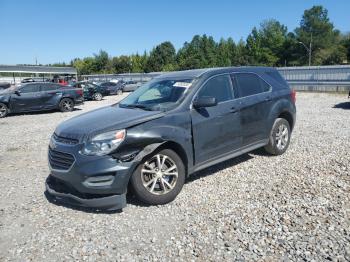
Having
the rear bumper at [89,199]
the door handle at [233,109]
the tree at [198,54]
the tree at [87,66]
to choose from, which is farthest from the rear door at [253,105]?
the tree at [87,66]

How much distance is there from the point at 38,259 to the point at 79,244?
1.46ft

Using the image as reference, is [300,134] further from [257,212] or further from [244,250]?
[244,250]

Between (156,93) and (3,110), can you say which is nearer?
(156,93)

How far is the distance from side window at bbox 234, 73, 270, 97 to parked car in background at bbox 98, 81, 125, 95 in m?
22.2

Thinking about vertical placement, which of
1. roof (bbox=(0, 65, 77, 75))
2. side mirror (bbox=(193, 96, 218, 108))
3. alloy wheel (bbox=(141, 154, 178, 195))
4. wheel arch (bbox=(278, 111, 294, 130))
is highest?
roof (bbox=(0, 65, 77, 75))

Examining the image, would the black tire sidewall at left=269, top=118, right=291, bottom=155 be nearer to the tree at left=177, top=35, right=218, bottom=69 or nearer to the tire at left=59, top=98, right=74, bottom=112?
the tire at left=59, top=98, right=74, bottom=112

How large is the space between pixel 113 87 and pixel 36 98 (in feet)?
42.5

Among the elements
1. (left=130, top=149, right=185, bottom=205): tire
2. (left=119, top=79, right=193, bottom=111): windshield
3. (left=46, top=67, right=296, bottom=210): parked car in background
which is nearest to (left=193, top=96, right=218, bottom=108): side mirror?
(left=46, top=67, right=296, bottom=210): parked car in background

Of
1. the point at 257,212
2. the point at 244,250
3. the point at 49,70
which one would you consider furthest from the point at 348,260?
the point at 49,70

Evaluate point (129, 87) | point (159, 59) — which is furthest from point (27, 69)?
point (159, 59)

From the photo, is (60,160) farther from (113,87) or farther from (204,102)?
(113,87)

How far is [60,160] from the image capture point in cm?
464

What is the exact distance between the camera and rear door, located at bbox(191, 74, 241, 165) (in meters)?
5.18

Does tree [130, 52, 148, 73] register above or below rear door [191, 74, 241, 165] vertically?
above
